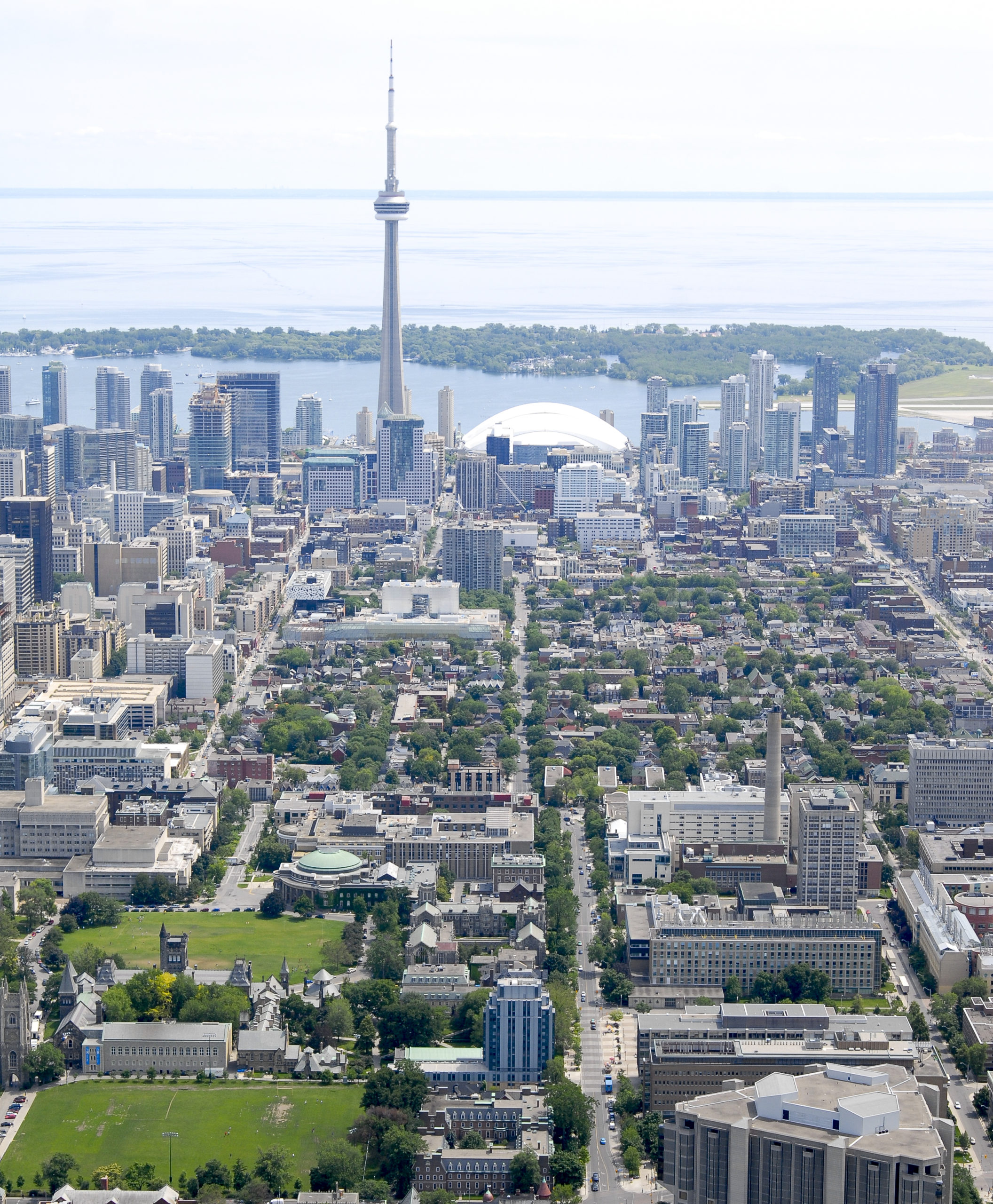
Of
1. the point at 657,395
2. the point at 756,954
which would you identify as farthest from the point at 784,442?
the point at 756,954

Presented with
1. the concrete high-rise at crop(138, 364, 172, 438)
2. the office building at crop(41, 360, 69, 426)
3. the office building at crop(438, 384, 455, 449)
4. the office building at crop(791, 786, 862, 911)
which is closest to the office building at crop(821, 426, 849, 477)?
the office building at crop(438, 384, 455, 449)

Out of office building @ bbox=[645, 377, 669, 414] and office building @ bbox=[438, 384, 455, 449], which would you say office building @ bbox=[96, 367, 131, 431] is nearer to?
office building @ bbox=[438, 384, 455, 449]

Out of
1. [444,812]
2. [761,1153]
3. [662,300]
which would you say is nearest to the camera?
[761,1153]

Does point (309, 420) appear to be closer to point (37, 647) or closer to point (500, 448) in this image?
point (500, 448)

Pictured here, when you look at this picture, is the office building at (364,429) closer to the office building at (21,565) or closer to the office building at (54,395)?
the office building at (54,395)

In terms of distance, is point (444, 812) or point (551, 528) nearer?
point (444, 812)

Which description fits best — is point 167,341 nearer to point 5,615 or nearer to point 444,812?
point 5,615

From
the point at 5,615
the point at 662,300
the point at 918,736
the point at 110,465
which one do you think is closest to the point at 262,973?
the point at 918,736
